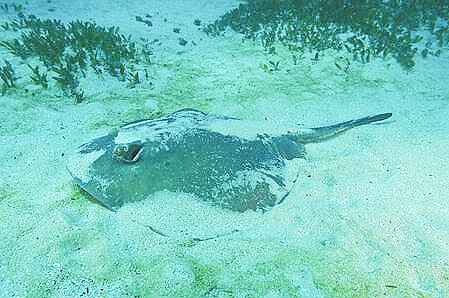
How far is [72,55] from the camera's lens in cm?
720

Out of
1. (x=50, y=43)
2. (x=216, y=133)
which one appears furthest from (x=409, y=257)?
(x=50, y=43)

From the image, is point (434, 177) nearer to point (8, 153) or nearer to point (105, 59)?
point (8, 153)

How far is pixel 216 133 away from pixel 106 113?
2.98 metres

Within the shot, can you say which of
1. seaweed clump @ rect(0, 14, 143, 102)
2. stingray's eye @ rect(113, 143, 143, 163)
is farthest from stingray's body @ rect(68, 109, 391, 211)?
seaweed clump @ rect(0, 14, 143, 102)

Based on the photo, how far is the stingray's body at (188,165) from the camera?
3131 millimetres

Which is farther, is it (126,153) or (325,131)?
(325,131)

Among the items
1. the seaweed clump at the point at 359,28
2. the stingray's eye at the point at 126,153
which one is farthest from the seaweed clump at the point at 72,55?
the seaweed clump at the point at 359,28

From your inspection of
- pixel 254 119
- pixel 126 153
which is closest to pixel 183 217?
pixel 126 153

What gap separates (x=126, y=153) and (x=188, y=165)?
682 mm

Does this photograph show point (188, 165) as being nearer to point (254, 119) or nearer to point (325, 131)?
point (325, 131)

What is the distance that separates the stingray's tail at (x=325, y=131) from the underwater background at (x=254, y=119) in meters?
0.18

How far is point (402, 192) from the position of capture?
149 inches

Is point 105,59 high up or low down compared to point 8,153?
up

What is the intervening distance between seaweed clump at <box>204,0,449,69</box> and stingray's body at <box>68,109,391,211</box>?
5024mm
